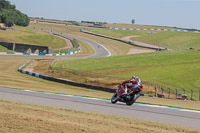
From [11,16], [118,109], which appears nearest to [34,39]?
[11,16]

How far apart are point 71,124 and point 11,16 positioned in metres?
123

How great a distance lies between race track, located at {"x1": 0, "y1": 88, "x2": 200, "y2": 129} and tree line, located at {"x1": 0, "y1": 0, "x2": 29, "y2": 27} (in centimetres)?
10645

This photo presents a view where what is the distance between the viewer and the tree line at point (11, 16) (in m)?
122

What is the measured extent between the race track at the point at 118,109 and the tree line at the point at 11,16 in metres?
106

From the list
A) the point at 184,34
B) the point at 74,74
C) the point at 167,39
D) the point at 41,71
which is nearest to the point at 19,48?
the point at 41,71

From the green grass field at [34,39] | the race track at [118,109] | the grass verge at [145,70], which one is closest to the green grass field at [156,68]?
the grass verge at [145,70]

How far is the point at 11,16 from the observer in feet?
420

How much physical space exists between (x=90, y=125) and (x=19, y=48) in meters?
72.1

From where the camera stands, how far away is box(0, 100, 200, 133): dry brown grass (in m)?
11.7

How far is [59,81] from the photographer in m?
38.0

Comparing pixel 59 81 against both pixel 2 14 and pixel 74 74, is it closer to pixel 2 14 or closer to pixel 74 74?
pixel 74 74

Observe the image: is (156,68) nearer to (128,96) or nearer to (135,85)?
(128,96)

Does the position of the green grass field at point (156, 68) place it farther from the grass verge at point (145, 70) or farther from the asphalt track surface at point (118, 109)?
the asphalt track surface at point (118, 109)

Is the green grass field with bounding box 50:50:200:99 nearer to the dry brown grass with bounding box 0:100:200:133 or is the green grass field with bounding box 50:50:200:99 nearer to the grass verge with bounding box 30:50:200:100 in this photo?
the grass verge with bounding box 30:50:200:100
